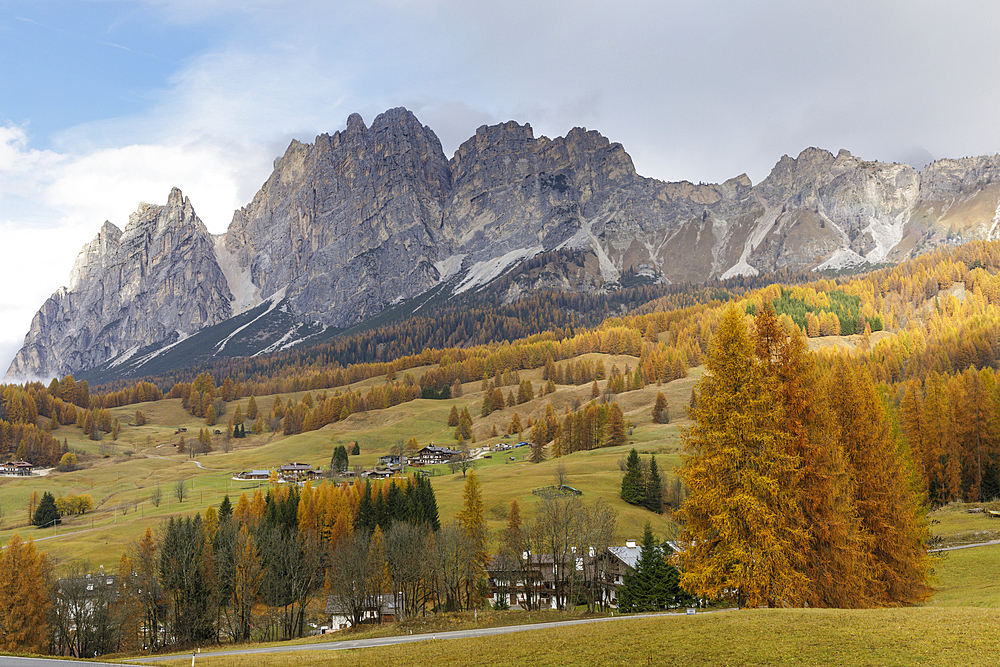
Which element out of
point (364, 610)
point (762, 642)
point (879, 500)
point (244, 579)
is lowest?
point (364, 610)

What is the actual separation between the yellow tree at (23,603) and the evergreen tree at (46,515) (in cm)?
7118

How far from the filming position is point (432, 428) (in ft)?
638

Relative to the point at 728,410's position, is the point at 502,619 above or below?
below

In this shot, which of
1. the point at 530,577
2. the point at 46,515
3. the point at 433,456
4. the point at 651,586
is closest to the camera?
the point at 651,586

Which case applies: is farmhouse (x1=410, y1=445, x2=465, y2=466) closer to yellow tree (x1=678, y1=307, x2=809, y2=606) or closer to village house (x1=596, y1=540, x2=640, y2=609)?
village house (x1=596, y1=540, x2=640, y2=609)

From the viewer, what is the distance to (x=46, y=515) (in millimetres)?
116125

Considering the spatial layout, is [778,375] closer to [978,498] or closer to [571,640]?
[571,640]

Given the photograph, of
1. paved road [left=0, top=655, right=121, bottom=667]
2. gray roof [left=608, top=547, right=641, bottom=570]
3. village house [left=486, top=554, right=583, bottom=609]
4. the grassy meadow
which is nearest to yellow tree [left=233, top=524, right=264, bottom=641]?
the grassy meadow

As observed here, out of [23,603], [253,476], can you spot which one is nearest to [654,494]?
[23,603]

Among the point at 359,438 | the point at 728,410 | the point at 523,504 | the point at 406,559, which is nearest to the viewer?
the point at 728,410

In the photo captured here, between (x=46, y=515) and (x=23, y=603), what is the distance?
75.6 m

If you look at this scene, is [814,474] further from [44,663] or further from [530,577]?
[530,577]

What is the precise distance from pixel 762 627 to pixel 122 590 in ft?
200

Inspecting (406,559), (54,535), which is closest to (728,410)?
(406,559)
